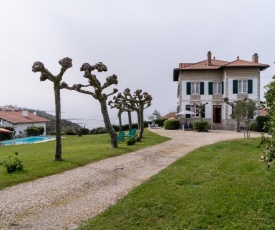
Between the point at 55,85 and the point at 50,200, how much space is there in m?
6.00

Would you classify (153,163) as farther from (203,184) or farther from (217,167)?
(203,184)

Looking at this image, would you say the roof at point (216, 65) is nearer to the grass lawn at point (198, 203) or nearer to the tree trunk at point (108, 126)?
the tree trunk at point (108, 126)

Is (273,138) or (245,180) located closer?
(273,138)

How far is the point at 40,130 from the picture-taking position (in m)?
36.5

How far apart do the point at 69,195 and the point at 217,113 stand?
87.0 feet

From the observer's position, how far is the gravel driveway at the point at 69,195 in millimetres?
4852

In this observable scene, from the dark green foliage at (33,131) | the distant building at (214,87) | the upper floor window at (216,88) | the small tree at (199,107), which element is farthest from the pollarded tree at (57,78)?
the dark green foliage at (33,131)

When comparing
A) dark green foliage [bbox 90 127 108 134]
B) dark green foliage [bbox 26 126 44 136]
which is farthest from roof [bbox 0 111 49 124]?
dark green foliage [bbox 90 127 108 134]

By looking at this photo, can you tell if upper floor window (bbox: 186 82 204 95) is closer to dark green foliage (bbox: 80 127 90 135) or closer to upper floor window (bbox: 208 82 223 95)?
upper floor window (bbox: 208 82 223 95)

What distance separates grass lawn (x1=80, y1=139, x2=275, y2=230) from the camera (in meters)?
4.53

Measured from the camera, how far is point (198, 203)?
5348 mm

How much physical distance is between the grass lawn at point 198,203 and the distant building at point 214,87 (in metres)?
22.1

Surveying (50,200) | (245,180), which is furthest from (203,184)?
(50,200)

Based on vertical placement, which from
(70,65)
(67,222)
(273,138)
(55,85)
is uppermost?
(70,65)
